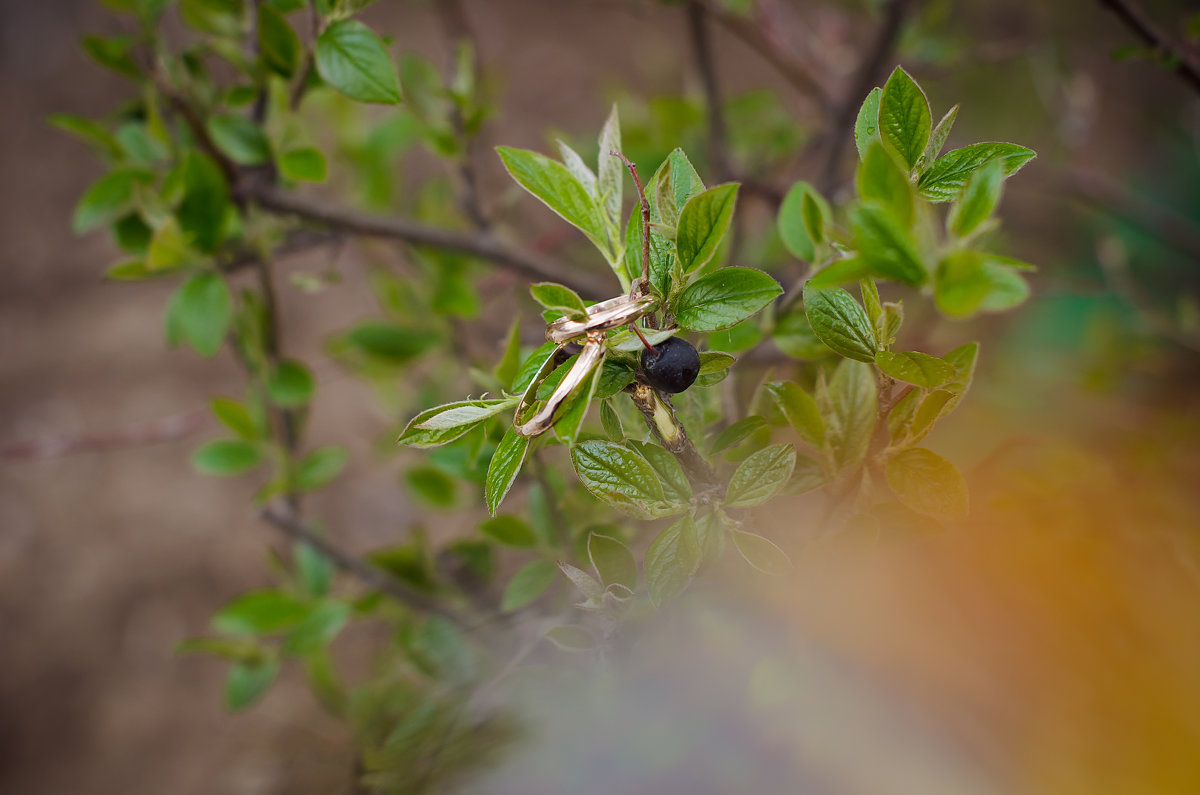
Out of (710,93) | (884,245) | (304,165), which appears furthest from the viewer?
(710,93)

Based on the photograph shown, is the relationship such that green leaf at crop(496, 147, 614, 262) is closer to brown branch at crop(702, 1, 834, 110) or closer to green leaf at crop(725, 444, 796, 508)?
green leaf at crop(725, 444, 796, 508)

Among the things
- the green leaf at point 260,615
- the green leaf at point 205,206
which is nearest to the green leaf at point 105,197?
the green leaf at point 205,206

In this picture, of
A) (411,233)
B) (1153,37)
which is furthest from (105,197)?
(1153,37)

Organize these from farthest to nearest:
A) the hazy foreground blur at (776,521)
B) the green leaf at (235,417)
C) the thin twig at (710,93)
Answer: the thin twig at (710,93), the green leaf at (235,417), the hazy foreground blur at (776,521)

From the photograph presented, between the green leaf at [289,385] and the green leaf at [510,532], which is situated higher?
the green leaf at [289,385]

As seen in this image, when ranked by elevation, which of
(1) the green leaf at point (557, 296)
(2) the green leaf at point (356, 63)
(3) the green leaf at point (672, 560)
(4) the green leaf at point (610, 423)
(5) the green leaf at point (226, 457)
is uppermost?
(2) the green leaf at point (356, 63)

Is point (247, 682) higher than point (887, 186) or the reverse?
the reverse

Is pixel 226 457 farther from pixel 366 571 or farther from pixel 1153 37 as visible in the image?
pixel 1153 37

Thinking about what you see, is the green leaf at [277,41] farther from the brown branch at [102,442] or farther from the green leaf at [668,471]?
the brown branch at [102,442]
